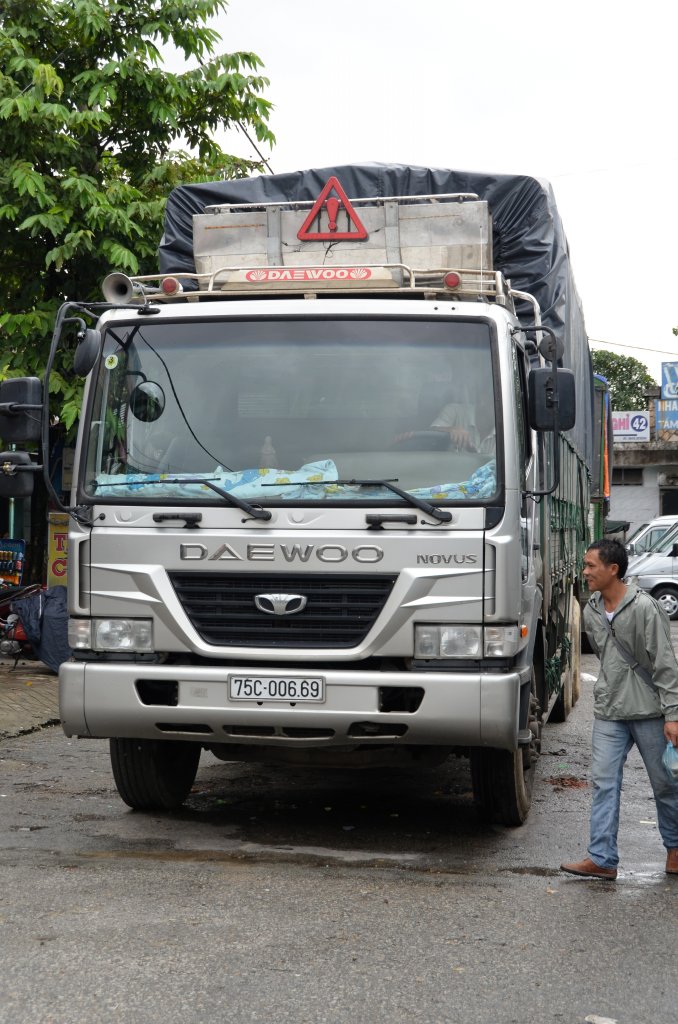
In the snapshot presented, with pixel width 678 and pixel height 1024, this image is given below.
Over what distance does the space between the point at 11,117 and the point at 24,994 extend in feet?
35.4

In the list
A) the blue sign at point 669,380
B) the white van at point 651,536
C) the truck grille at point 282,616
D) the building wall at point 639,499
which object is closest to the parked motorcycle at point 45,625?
the truck grille at point 282,616

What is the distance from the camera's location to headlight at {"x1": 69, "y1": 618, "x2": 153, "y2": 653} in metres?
6.43

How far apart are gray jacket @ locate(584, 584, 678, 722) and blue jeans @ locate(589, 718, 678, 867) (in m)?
0.08

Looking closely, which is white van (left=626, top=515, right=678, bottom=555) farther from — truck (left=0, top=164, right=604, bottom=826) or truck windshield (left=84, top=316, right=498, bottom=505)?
truck windshield (left=84, top=316, right=498, bottom=505)

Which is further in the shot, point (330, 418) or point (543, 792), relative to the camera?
point (543, 792)

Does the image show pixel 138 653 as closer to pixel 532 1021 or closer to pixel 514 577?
pixel 514 577

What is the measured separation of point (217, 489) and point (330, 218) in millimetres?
1900

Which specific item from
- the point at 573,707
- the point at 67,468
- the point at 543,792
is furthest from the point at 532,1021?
the point at 67,468

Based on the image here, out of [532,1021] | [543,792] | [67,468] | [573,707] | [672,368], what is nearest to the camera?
[532,1021]

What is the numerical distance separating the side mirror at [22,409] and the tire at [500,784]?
274 centimetres

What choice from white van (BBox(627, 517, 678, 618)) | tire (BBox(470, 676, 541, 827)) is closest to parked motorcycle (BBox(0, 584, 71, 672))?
tire (BBox(470, 676, 541, 827))

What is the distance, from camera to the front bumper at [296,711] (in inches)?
242

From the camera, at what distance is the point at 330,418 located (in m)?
6.46

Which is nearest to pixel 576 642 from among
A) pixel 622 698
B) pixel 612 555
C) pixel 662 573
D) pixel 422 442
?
pixel 622 698
